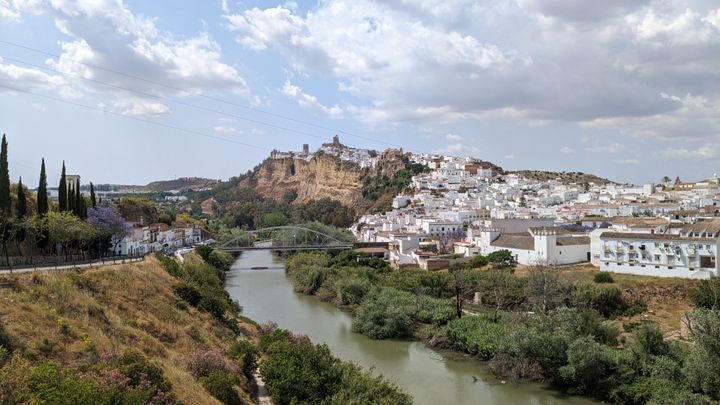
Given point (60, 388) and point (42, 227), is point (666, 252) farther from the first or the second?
point (42, 227)

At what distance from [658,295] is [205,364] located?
22.0 m

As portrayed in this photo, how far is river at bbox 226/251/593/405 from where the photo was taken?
1686 cm

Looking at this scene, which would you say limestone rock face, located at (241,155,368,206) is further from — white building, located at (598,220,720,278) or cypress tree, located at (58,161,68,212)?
cypress tree, located at (58,161,68,212)

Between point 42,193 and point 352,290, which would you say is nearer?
point 42,193

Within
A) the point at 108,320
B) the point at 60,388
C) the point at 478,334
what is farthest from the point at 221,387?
the point at 478,334

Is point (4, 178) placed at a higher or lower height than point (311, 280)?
higher

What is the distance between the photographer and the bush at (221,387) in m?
11.8

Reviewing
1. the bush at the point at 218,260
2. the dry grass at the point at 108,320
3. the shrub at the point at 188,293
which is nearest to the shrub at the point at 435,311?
the dry grass at the point at 108,320

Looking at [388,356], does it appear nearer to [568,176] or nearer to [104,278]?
[104,278]

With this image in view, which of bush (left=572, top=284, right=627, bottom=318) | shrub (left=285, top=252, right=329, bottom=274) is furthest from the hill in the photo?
bush (left=572, top=284, right=627, bottom=318)

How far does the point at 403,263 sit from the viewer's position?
3916 centimetres

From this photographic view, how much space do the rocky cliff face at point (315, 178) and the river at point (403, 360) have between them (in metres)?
58.9

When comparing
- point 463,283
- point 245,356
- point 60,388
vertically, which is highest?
point 60,388

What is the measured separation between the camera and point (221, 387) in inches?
469
